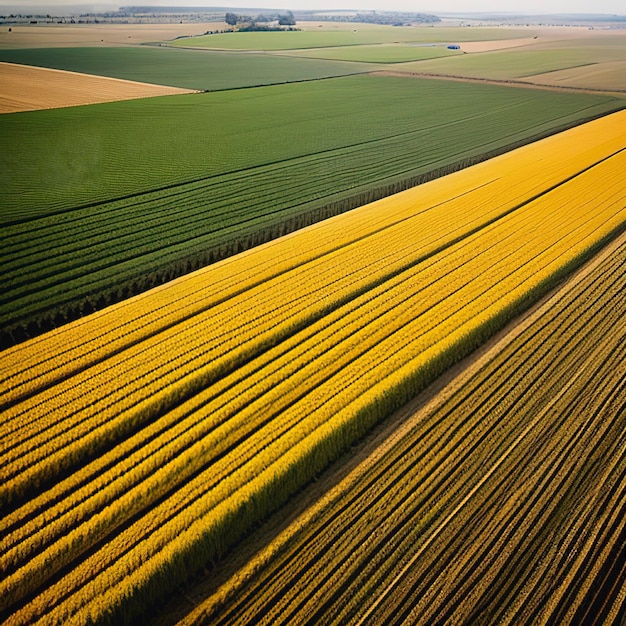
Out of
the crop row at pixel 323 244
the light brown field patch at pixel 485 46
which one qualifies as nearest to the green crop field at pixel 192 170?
the crop row at pixel 323 244

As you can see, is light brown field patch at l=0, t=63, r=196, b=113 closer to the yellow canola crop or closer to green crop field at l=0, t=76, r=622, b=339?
green crop field at l=0, t=76, r=622, b=339

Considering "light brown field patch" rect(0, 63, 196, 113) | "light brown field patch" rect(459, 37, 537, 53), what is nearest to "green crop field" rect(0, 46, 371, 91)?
"light brown field patch" rect(0, 63, 196, 113)

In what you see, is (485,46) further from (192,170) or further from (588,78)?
(192,170)

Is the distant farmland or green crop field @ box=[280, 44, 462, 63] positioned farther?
green crop field @ box=[280, 44, 462, 63]

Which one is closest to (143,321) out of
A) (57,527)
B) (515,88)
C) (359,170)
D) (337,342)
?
(337,342)

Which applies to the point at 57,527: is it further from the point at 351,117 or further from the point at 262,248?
the point at 351,117

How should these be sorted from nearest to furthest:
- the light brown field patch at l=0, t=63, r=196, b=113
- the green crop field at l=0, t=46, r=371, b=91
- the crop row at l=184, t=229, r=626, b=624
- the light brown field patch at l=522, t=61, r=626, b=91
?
the crop row at l=184, t=229, r=626, b=624 < the light brown field patch at l=0, t=63, r=196, b=113 < the green crop field at l=0, t=46, r=371, b=91 < the light brown field patch at l=522, t=61, r=626, b=91

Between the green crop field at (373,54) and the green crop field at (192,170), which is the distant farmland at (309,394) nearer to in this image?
the green crop field at (192,170)
